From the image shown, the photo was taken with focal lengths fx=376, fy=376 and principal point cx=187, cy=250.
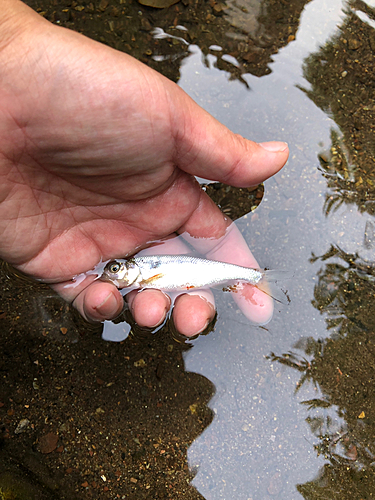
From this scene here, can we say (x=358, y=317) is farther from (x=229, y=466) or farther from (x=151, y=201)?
(x=151, y=201)

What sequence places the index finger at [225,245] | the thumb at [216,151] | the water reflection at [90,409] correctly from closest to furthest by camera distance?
the thumb at [216,151] → the water reflection at [90,409] → the index finger at [225,245]

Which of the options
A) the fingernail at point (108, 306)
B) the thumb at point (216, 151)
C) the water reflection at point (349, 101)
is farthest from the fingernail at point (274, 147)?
the fingernail at point (108, 306)

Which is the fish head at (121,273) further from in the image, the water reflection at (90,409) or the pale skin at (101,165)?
the water reflection at (90,409)

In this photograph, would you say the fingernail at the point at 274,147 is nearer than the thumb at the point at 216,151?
No

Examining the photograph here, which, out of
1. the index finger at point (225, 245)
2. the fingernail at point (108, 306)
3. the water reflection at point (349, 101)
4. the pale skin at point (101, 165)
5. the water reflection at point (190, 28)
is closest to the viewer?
the pale skin at point (101, 165)

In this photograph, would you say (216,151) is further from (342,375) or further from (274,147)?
(342,375)

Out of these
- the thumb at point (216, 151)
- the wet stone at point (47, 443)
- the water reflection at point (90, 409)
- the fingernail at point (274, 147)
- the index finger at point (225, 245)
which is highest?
the fingernail at point (274, 147)

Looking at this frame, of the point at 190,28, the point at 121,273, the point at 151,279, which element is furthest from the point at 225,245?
the point at 190,28

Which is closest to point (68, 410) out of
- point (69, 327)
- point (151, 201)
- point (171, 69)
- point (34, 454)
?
point (34, 454)
